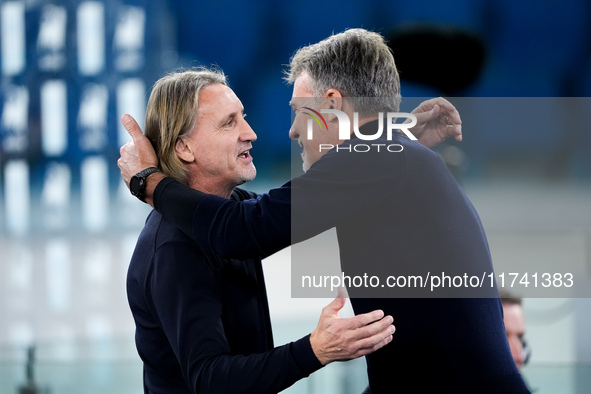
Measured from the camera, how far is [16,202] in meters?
4.58

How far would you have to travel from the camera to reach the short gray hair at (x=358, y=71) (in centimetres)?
177

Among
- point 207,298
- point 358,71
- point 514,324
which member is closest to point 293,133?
point 358,71

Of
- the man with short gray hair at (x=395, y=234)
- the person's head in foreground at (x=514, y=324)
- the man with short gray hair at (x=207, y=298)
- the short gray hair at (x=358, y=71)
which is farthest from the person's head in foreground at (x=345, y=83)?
the person's head in foreground at (x=514, y=324)

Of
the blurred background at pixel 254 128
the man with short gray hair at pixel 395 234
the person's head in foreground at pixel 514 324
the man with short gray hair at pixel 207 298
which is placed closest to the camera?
the man with short gray hair at pixel 207 298

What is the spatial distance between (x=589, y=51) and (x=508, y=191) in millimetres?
988

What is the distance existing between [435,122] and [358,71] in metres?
0.43

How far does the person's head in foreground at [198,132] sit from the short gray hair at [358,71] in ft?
0.89

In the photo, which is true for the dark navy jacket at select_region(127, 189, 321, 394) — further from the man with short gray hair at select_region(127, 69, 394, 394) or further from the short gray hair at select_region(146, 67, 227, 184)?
the short gray hair at select_region(146, 67, 227, 184)

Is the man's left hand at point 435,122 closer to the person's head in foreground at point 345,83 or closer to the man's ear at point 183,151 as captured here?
the person's head in foreground at point 345,83

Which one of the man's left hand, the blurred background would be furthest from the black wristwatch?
the blurred background

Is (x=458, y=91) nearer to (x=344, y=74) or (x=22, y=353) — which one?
(x=344, y=74)

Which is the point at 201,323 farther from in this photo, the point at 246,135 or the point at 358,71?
the point at 358,71

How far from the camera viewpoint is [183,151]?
6.17ft

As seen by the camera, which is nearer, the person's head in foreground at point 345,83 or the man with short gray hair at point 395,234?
the man with short gray hair at point 395,234
